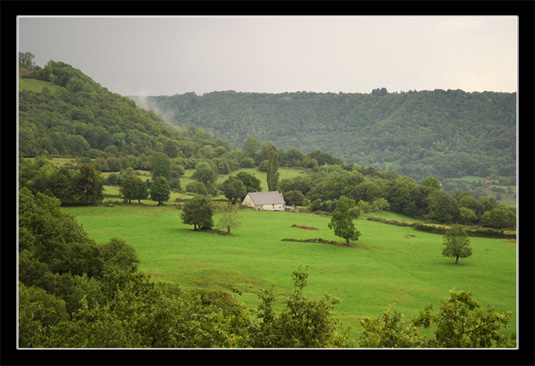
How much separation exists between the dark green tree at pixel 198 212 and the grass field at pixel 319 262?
836 mm

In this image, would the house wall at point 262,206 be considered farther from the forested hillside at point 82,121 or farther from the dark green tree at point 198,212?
the forested hillside at point 82,121

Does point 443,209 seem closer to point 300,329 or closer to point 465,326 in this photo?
point 465,326

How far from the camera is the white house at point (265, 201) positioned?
161 ft

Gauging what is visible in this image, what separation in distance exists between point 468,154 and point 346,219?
59.2 m

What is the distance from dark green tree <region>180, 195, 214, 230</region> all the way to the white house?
1510 centimetres

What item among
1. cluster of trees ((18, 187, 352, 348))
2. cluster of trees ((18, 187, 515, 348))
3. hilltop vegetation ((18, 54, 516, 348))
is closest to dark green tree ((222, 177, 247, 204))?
hilltop vegetation ((18, 54, 516, 348))

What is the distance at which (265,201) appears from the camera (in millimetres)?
49719

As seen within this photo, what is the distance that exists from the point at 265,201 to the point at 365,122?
3922 inches

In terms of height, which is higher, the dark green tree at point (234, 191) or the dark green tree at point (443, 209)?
the dark green tree at point (234, 191)

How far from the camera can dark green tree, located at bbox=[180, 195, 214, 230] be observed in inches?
1313

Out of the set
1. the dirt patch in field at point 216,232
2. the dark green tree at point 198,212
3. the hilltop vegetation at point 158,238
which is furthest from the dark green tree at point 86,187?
the dirt patch in field at point 216,232

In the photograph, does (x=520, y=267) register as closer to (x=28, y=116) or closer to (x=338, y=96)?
(x=28, y=116)

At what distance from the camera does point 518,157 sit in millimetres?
4234

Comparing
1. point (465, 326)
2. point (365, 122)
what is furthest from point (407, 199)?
point (365, 122)
